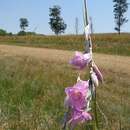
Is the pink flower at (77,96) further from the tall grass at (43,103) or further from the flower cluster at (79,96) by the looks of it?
the tall grass at (43,103)

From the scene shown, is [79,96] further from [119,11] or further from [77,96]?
[119,11]

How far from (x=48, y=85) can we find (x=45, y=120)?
4.63m

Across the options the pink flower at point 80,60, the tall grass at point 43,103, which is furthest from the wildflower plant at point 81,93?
the tall grass at point 43,103

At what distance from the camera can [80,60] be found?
1.85 metres

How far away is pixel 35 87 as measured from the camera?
940 cm

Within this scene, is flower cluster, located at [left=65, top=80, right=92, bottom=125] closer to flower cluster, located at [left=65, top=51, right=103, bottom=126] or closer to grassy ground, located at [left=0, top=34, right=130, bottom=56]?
flower cluster, located at [left=65, top=51, right=103, bottom=126]

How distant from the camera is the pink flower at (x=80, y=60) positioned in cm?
184

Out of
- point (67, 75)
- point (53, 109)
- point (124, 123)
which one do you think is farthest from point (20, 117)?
point (67, 75)

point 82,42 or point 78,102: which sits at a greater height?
point 78,102

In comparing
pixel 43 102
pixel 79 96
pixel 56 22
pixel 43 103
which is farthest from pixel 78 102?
pixel 56 22

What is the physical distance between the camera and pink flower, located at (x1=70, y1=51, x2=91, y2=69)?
6.04 ft

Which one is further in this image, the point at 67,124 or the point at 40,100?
the point at 40,100

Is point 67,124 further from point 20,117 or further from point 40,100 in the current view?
point 40,100

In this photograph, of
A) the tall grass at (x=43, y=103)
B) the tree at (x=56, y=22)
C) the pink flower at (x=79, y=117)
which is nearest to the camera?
the pink flower at (x=79, y=117)
